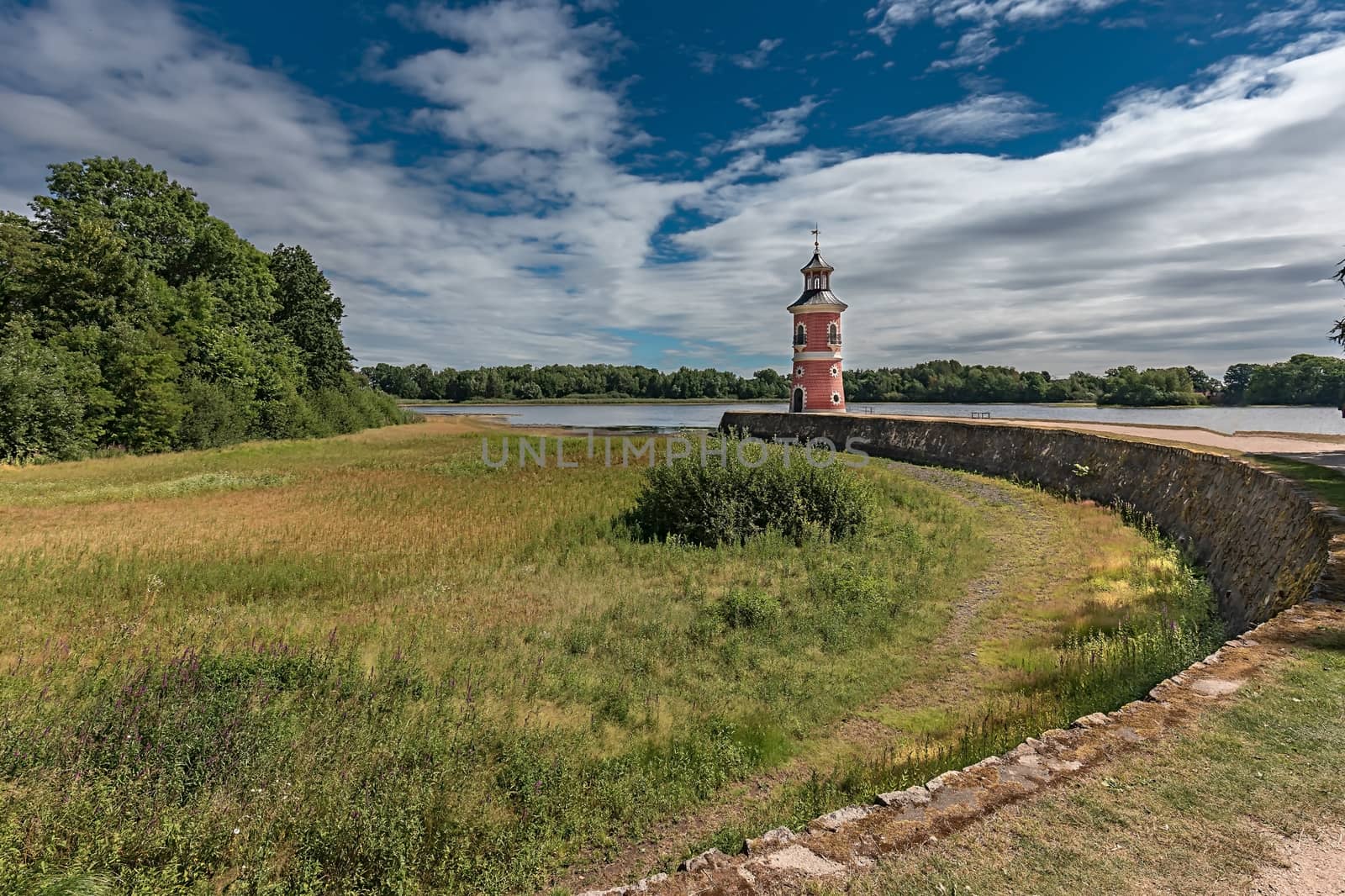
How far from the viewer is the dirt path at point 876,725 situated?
500 centimetres

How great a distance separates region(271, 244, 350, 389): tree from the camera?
169 feet

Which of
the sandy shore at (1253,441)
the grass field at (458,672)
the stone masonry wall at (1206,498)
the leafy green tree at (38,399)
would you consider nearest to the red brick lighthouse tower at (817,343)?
the stone masonry wall at (1206,498)

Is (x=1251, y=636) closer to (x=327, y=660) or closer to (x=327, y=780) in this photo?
(x=327, y=780)

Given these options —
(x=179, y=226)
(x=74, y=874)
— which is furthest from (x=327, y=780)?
(x=179, y=226)

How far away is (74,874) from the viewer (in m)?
3.34

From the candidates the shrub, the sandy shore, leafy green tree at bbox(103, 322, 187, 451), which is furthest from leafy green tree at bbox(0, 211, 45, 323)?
the sandy shore

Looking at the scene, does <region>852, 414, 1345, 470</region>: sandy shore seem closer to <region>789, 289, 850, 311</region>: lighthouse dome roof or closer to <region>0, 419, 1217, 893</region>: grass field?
<region>0, 419, 1217, 893</region>: grass field

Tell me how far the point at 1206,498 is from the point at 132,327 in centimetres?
4548

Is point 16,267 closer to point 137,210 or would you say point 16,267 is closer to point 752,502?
point 137,210

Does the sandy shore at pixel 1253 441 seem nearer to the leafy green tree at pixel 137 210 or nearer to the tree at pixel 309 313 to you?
the leafy green tree at pixel 137 210

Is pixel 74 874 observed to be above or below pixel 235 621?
above

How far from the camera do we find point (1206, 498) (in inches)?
511

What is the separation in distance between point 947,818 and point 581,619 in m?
7.06

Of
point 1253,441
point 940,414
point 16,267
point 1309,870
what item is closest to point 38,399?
point 16,267
